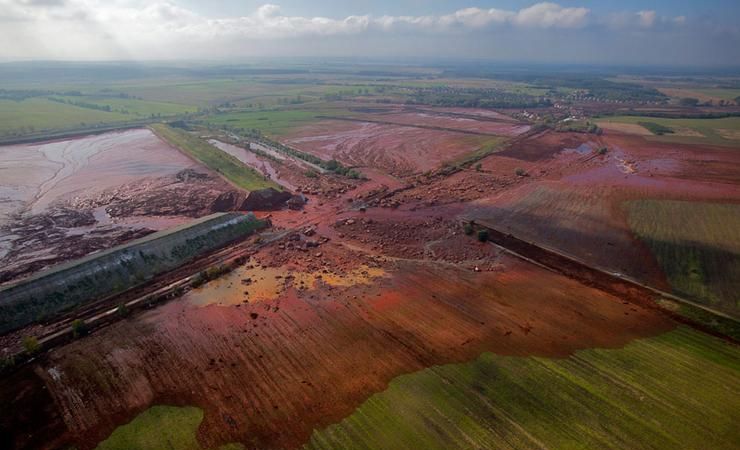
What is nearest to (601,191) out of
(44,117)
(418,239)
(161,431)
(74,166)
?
(418,239)

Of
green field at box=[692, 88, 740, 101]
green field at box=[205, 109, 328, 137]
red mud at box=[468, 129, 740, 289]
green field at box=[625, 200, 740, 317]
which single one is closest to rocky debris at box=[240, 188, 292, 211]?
red mud at box=[468, 129, 740, 289]

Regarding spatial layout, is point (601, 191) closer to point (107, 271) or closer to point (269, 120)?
point (107, 271)

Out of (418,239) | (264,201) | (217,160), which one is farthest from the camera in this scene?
(217,160)

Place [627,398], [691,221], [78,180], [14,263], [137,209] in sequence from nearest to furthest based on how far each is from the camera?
[627,398] → [14,263] → [691,221] → [137,209] → [78,180]

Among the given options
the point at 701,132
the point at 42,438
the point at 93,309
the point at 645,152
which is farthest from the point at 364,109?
the point at 42,438

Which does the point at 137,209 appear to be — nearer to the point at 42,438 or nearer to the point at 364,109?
the point at 42,438

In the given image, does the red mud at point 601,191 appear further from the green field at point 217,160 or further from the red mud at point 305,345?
the green field at point 217,160
